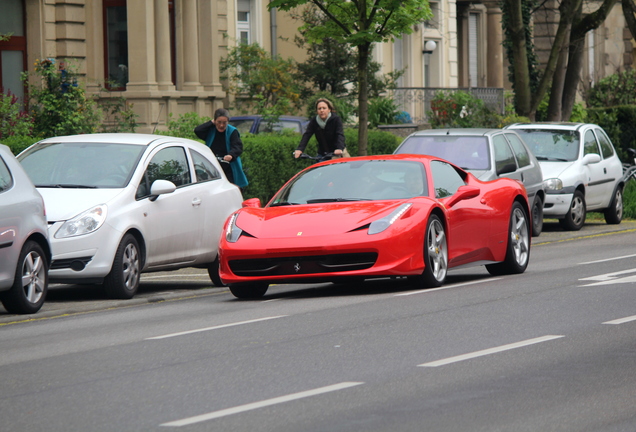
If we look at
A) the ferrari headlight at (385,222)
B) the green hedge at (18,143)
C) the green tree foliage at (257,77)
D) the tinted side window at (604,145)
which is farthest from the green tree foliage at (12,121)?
the green tree foliage at (257,77)

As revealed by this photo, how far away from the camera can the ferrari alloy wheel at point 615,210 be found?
22609 mm

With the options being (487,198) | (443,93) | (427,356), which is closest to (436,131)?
(487,198)

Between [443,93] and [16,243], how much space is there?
24824 mm

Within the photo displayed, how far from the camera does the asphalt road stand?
6.43 metres

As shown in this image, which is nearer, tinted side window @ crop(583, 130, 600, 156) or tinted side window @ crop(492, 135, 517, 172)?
tinted side window @ crop(492, 135, 517, 172)

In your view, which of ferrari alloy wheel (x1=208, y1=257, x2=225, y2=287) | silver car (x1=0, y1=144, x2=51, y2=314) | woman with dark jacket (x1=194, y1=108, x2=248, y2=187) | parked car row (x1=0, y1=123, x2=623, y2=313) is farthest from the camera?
woman with dark jacket (x1=194, y1=108, x2=248, y2=187)

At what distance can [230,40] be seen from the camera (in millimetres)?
32469

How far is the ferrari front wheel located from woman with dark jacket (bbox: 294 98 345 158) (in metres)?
5.80

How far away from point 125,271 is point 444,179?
11.0 feet

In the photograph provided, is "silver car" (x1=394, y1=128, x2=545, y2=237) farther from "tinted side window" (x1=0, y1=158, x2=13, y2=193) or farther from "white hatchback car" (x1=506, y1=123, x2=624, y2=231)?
"tinted side window" (x1=0, y1=158, x2=13, y2=193)

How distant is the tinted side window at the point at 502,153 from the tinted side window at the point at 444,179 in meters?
4.88

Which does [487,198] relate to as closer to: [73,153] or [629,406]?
[73,153]

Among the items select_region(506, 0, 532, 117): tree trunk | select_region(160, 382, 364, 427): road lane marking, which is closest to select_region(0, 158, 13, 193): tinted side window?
select_region(160, 382, 364, 427): road lane marking

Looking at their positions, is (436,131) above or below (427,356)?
above
